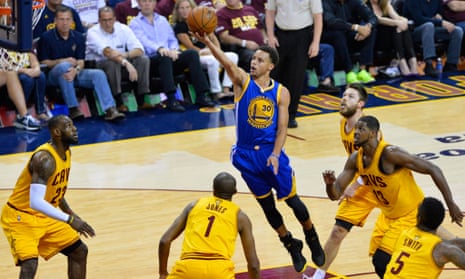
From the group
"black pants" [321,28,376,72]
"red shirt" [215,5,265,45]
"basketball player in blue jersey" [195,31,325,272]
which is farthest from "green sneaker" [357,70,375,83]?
"basketball player in blue jersey" [195,31,325,272]

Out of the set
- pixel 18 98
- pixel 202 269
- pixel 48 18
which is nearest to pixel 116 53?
pixel 48 18

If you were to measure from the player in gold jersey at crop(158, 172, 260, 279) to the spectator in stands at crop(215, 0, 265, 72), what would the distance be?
23.9 ft

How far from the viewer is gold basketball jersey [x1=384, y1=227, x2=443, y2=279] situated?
20.1 ft

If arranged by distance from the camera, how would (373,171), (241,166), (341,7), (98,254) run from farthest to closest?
1. (341,7)
2. (98,254)
3. (241,166)
4. (373,171)

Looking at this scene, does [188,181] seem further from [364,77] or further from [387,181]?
[364,77]

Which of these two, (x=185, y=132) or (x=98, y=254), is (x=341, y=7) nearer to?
(x=185, y=132)

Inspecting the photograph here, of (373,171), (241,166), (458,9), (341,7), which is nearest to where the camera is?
(373,171)

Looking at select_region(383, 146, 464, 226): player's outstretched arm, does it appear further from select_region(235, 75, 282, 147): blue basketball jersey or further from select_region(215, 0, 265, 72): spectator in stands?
select_region(215, 0, 265, 72): spectator in stands

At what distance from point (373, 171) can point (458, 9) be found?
9.10m

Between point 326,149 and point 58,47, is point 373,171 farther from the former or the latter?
point 58,47

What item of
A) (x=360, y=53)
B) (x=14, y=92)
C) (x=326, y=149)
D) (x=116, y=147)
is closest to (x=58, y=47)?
(x=14, y=92)

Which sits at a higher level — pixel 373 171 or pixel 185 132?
pixel 373 171

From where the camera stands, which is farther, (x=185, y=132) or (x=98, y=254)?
(x=185, y=132)

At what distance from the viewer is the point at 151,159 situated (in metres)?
11.2
